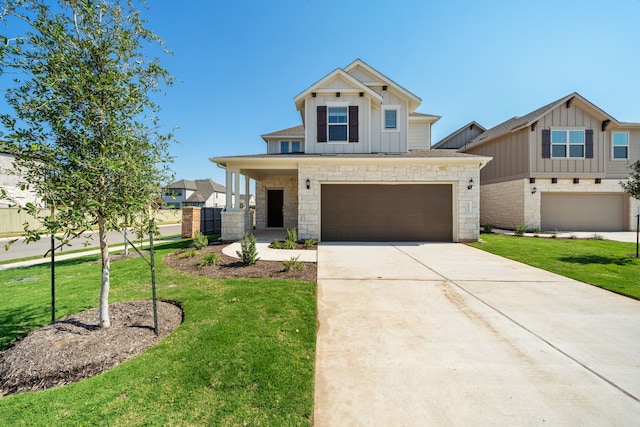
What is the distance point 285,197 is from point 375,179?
677 centimetres

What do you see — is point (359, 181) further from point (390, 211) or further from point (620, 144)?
point (620, 144)

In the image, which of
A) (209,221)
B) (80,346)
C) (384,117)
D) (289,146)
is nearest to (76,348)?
(80,346)

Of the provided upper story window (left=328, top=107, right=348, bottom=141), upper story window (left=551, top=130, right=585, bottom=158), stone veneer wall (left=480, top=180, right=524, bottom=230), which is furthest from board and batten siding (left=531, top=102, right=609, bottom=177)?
upper story window (left=328, top=107, right=348, bottom=141)

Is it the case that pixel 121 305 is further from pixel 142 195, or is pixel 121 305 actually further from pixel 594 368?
pixel 594 368

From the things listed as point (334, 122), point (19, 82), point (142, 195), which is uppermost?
point (334, 122)

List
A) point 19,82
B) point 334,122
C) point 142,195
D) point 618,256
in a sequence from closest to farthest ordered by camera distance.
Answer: point 19,82 → point 142,195 → point 618,256 → point 334,122

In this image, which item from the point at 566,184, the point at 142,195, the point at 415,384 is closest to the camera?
the point at 415,384

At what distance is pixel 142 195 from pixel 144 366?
1999 mm

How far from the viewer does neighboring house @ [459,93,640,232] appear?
13.7 metres

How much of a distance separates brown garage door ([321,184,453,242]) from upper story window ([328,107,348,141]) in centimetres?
257

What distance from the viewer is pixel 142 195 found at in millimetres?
3324

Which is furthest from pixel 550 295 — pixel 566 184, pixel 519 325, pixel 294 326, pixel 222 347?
pixel 566 184

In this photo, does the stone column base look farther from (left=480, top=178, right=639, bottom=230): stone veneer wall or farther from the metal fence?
(left=480, top=178, right=639, bottom=230): stone veneer wall

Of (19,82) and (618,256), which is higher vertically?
(19,82)
